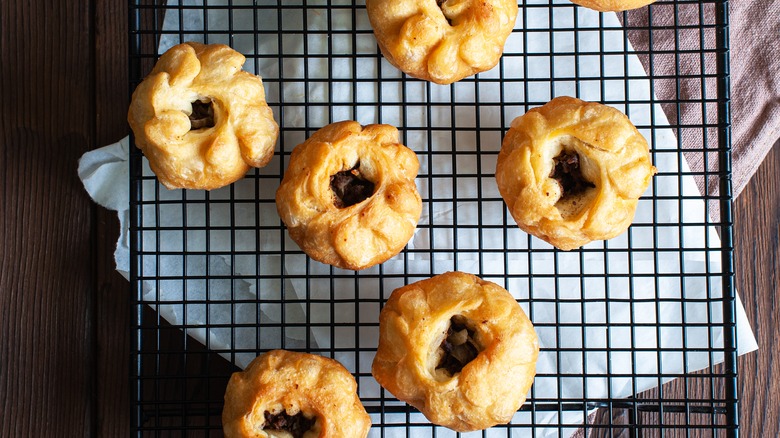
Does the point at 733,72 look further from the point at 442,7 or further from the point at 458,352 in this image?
the point at 458,352

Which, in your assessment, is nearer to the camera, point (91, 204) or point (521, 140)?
point (521, 140)

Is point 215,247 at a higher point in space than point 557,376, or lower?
higher

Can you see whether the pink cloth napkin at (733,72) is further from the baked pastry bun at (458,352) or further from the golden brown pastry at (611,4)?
the baked pastry bun at (458,352)

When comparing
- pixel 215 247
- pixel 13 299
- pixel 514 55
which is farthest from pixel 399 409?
pixel 13 299

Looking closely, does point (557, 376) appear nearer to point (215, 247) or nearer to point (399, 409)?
point (399, 409)

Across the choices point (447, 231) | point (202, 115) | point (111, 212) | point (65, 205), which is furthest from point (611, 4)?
point (65, 205)

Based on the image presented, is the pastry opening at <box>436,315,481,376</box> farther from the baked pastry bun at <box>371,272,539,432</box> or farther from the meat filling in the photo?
the meat filling
